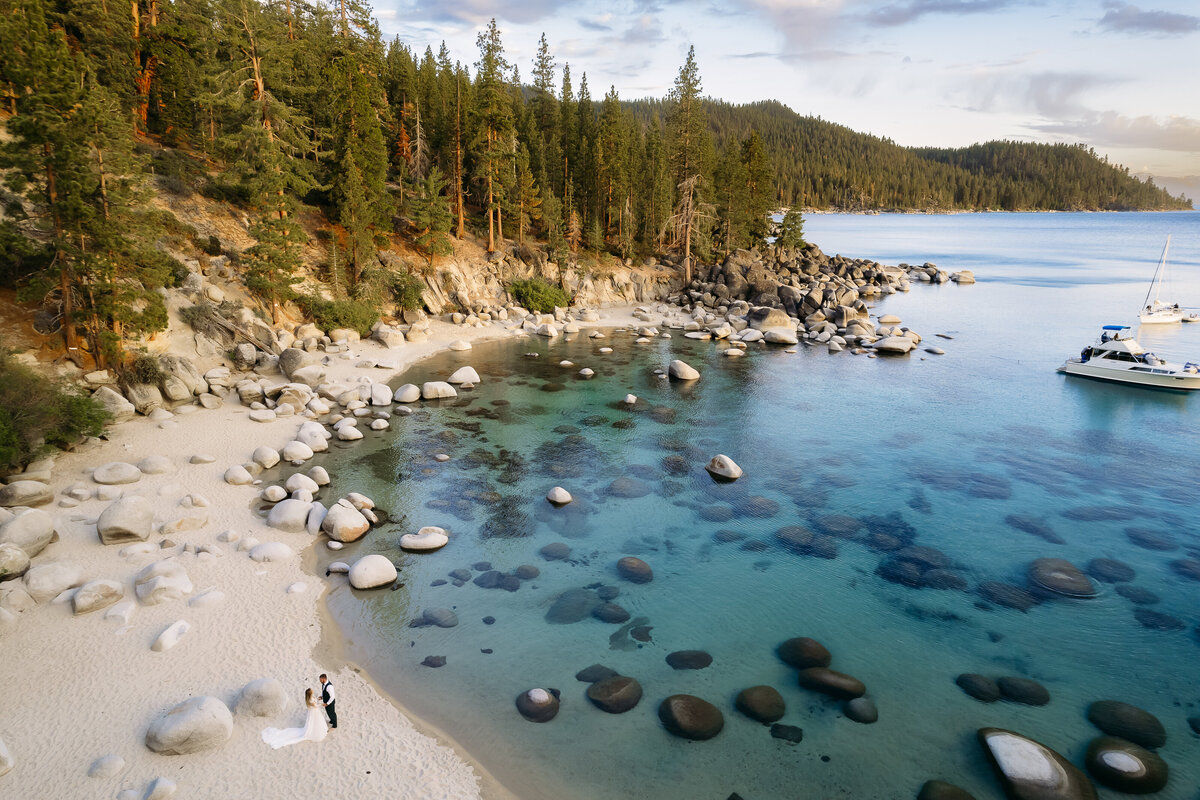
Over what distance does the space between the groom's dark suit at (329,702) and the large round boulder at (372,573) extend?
180 inches

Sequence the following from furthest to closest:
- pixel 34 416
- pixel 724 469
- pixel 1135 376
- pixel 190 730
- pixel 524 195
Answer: pixel 524 195, pixel 1135 376, pixel 724 469, pixel 34 416, pixel 190 730

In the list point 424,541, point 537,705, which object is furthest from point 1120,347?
point 537,705

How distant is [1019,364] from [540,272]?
125ft

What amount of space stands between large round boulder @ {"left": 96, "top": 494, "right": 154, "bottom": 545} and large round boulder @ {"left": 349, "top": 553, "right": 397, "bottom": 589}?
5.71 m

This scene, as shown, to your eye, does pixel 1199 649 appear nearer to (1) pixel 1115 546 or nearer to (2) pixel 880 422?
(1) pixel 1115 546

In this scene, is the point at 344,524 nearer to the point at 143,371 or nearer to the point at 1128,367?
the point at 143,371

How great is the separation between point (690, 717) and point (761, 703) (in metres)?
1.54

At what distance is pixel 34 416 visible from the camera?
18531mm

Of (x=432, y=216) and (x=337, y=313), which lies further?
(x=432, y=216)

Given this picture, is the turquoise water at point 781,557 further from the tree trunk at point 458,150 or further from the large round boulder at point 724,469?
the tree trunk at point 458,150

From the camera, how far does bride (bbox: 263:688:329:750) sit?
10.1 meters

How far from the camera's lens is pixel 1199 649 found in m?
13.9

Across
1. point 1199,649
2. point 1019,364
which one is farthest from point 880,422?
point 1019,364

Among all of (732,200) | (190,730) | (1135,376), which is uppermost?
(732,200)
